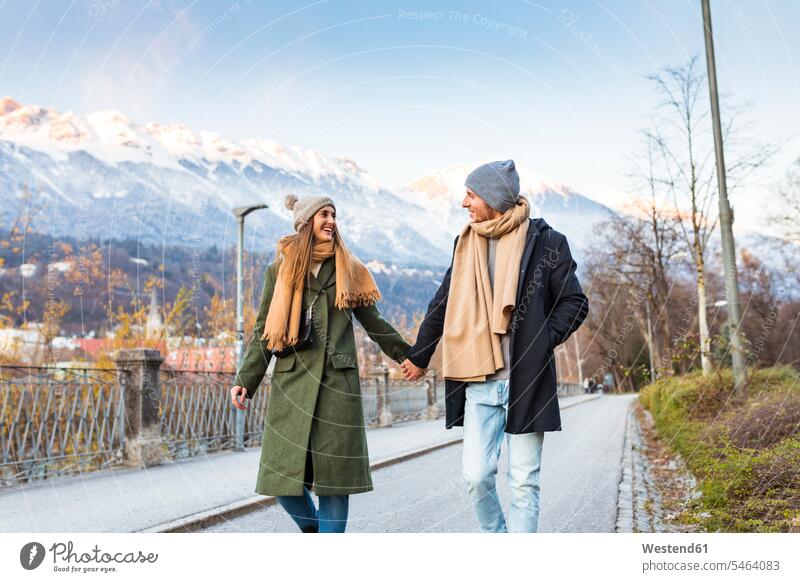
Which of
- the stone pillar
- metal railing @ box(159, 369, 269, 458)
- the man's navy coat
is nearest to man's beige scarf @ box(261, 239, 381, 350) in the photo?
the man's navy coat

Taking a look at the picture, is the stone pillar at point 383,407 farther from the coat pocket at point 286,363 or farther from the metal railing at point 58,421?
the coat pocket at point 286,363

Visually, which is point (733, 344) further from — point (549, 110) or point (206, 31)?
point (206, 31)

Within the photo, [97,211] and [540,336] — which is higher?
[97,211]

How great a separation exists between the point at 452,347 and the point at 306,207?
932 millimetres

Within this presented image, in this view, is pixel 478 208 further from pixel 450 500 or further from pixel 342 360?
pixel 450 500

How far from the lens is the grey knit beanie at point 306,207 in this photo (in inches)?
144

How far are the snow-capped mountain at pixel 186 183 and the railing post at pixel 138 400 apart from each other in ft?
6.12

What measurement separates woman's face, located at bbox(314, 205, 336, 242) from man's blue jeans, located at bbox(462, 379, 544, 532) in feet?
3.13

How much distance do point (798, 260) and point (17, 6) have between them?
26.6 ft

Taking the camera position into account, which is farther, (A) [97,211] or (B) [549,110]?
(A) [97,211]

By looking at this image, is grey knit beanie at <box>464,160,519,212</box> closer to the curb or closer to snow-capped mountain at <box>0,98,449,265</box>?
snow-capped mountain at <box>0,98,449,265</box>

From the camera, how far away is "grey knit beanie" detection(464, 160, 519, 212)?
3.54 metres

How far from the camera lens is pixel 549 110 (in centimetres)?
503
